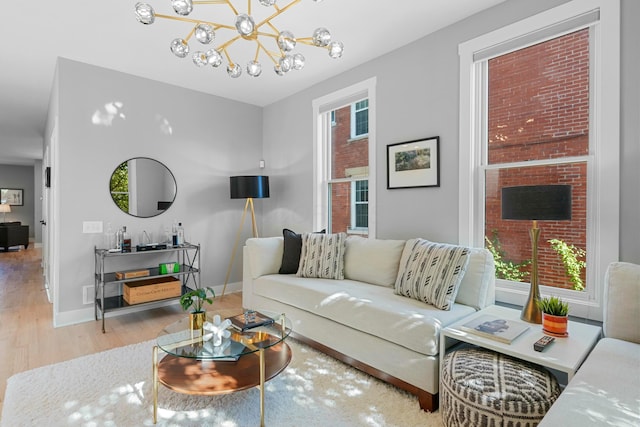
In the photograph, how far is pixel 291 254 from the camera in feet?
11.8

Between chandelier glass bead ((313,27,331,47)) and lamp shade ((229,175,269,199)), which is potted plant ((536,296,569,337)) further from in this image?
lamp shade ((229,175,269,199))

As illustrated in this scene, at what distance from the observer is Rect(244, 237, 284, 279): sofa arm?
140 inches

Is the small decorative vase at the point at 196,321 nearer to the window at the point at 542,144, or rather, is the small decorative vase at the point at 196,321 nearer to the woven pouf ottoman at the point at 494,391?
the woven pouf ottoman at the point at 494,391

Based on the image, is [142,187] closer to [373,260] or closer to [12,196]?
[373,260]

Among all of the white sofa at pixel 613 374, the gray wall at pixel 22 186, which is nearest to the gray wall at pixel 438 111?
the white sofa at pixel 613 374

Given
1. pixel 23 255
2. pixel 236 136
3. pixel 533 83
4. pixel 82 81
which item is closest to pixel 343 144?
pixel 236 136

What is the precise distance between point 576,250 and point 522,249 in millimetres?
360

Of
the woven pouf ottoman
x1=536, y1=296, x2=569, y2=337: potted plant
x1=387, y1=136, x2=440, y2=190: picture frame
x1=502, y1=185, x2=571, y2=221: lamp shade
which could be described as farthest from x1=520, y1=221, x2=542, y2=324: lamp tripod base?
x1=387, y1=136, x2=440, y2=190: picture frame

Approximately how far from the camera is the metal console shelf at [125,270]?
3570mm

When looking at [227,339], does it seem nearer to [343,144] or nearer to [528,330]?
[528,330]

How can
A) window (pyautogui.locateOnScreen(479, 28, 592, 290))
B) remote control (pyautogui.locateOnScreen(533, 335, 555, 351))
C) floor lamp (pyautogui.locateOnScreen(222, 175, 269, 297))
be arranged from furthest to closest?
floor lamp (pyautogui.locateOnScreen(222, 175, 269, 297))
window (pyautogui.locateOnScreen(479, 28, 592, 290))
remote control (pyautogui.locateOnScreen(533, 335, 555, 351))

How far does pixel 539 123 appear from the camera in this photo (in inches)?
102

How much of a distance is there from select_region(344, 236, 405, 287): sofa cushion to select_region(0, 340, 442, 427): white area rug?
2.73 ft

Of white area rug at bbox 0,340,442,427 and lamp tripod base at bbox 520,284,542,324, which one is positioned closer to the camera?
white area rug at bbox 0,340,442,427
